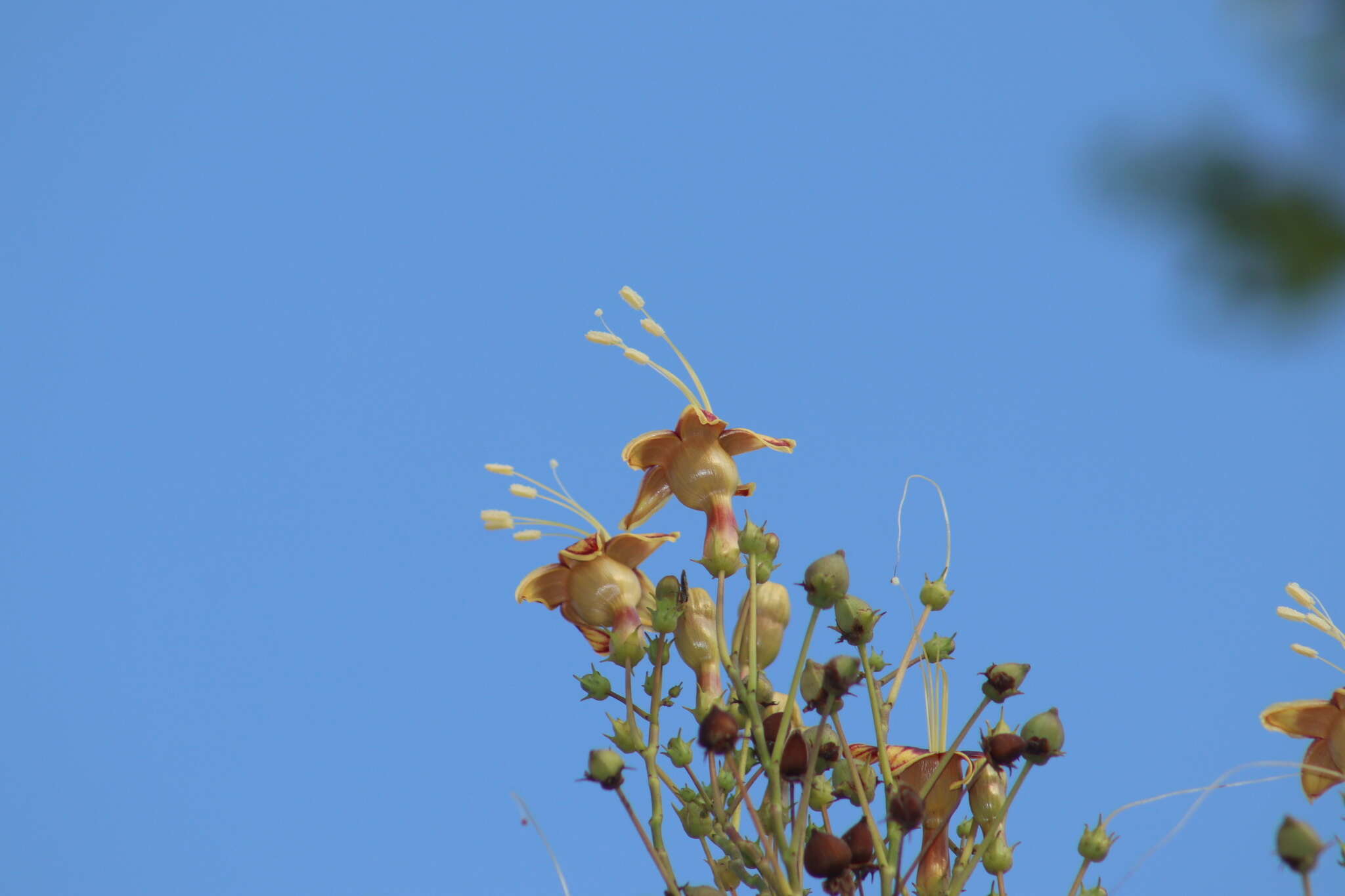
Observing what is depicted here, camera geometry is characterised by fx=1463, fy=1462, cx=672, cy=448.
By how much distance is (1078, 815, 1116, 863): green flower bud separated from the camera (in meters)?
0.92

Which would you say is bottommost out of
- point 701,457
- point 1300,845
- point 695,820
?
point 1300,845

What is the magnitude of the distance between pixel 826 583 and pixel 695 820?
0.55 feet

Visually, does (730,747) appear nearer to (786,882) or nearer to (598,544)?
(786,882)

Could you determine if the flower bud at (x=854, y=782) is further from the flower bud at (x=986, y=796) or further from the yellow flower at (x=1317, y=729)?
the yellow flower at (x=1317, y=729)

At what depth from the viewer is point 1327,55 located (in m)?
0.46

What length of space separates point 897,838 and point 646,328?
1.46 feet

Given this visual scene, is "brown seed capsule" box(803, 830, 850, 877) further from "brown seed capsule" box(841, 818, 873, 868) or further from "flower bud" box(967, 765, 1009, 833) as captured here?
"flower bud" box(967, 765, 1009, 833)

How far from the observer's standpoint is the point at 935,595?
100 cm

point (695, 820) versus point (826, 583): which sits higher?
point (826, 583)

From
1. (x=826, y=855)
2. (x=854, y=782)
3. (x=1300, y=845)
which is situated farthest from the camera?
(x=854, y=782)

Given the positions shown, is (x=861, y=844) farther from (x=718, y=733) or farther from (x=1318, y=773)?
(x=1318, y=773)

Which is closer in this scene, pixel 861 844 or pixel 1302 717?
pixel 861 844

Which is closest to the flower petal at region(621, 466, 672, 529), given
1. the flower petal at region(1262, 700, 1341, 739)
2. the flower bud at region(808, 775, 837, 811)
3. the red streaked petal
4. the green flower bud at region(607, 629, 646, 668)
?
the red streaked petal

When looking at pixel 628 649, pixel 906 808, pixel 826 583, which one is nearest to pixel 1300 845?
pixel 906 808
